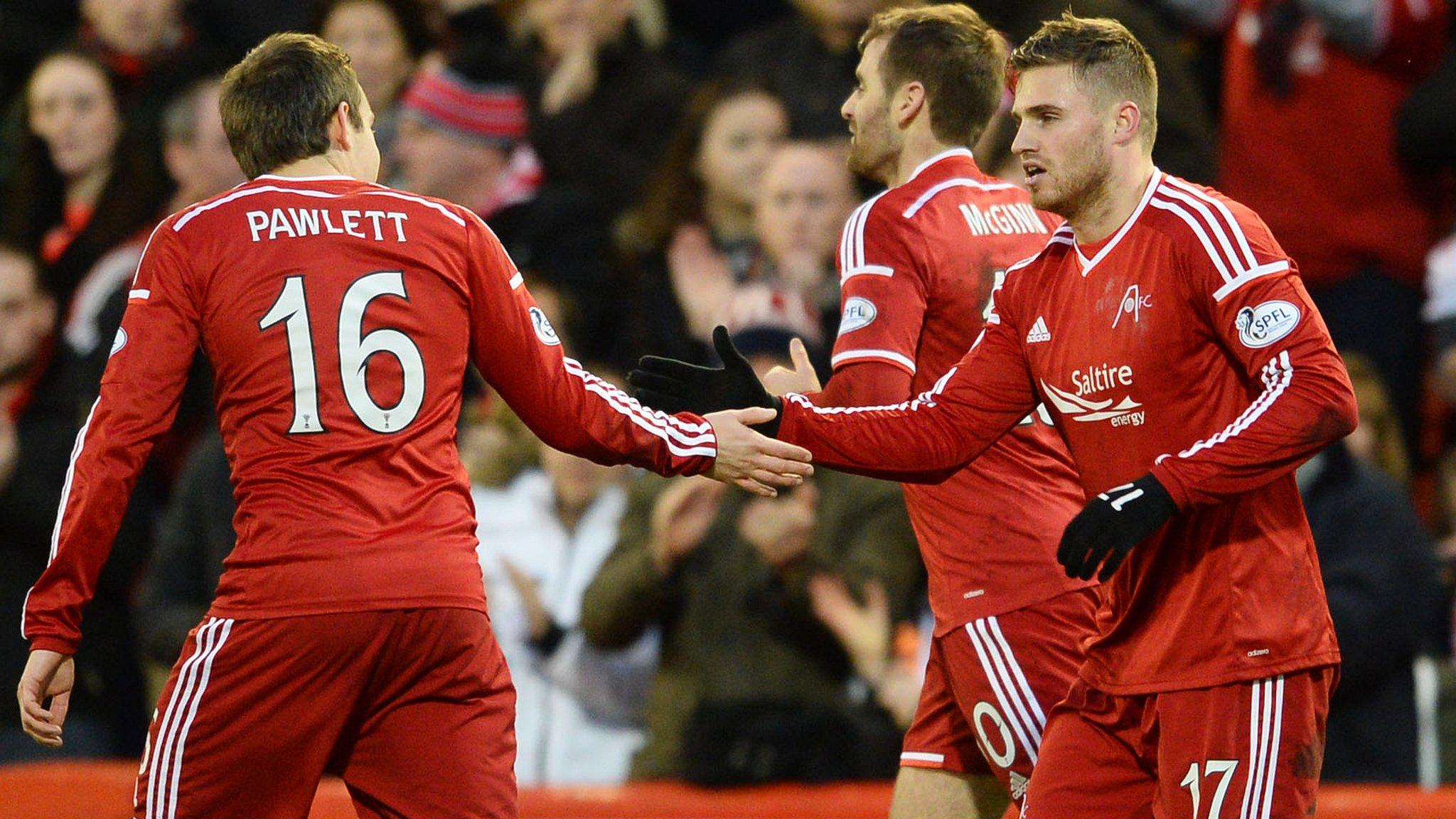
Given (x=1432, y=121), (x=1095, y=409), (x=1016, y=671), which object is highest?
(x=1432, y=121)

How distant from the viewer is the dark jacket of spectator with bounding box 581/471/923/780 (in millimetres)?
6723

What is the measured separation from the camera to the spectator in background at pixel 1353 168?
777 cm

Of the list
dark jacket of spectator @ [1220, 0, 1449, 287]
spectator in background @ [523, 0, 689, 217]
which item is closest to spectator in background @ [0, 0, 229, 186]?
spectator in background @ [523, 0, 689, 217]

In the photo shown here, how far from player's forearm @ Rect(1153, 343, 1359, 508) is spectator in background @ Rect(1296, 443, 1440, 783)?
2606mm

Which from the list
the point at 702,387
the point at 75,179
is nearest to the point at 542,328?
Answer: the point at 702,387

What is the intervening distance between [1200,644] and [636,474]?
374 cm

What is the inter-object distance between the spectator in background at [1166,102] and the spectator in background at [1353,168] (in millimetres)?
334

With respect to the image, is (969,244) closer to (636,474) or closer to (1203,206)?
(1203,206)

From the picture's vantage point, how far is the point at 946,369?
491 centimetres

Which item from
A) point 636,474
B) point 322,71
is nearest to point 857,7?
point 636,474

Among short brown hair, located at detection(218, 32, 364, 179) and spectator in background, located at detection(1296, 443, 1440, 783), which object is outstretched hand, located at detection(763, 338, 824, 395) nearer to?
short brown hair, located at detection(218, 32, 364, 179)

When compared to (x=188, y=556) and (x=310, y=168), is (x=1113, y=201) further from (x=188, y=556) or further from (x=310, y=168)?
(x=188, y=556)

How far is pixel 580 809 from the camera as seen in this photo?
6562 millimetres

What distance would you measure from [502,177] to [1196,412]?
203 inches
